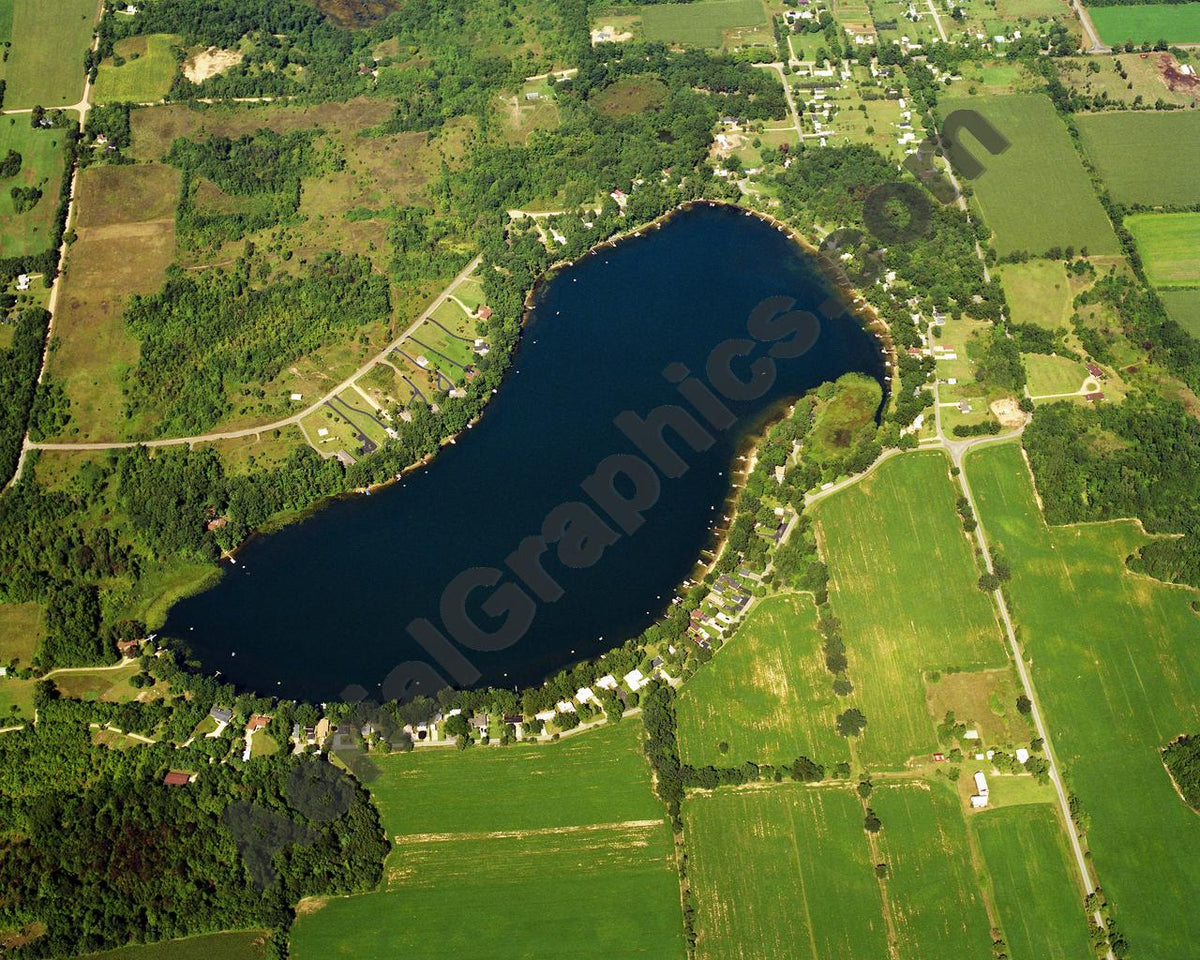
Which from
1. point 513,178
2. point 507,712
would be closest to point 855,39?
point 513,178

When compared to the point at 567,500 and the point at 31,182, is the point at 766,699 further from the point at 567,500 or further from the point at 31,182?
the point at 31,182

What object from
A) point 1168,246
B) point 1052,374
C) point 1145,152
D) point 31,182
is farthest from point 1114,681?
point 31,182

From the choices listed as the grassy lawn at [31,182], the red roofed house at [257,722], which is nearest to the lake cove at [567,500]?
the red roofed house at [257,722]

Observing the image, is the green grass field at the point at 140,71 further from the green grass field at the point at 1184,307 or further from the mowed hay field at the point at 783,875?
the green grass field at the point at 1184,307

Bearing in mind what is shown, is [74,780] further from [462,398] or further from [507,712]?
[462,398]

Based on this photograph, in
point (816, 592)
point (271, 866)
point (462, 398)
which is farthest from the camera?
point (462, 398)

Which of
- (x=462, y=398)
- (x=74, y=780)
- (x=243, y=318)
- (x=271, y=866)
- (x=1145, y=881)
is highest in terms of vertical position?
(x=243, y=318)
